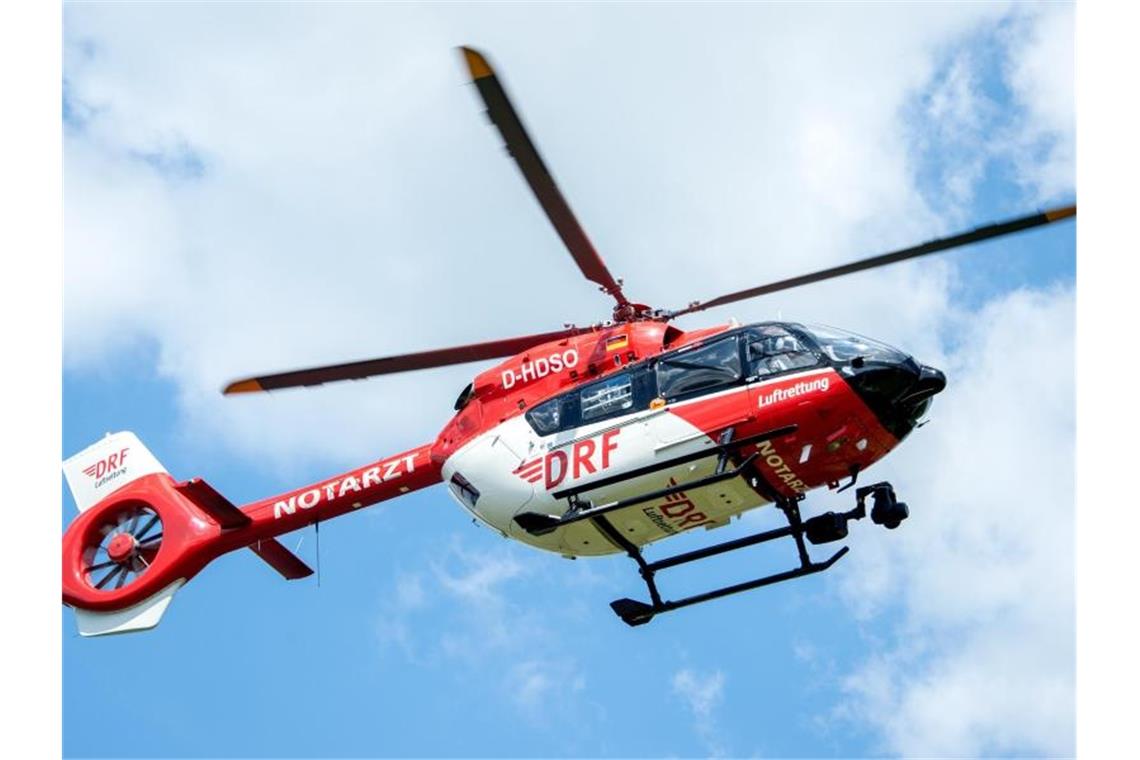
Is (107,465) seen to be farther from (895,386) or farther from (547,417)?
(895,386)

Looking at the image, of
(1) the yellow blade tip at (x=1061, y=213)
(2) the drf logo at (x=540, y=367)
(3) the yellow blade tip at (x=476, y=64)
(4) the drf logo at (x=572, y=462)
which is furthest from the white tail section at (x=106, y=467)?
(1) the yellow blade tip at (x=1061, y=213)

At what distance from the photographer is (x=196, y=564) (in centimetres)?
1791

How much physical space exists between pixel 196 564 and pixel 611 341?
6.40 metres

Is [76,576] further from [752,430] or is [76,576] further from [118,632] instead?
[752,430]

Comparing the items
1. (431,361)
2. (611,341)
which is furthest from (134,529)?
(611,341)

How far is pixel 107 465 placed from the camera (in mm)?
19250

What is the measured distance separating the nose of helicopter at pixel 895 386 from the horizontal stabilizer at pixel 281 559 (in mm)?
8211

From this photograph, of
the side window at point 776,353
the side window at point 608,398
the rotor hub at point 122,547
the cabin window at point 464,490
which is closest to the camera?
the side window at point 776,353

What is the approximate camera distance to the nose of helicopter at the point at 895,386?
13.7 metres

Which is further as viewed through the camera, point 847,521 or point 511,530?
point 511,530

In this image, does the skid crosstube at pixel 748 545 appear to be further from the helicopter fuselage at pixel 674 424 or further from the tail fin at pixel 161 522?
the tail fin at pixel 161 522

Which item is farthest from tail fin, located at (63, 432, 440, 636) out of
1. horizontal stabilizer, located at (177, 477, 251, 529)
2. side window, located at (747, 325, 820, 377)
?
side window, located at (747, 325, 820, 377)

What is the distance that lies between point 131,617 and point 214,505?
73.8 inches

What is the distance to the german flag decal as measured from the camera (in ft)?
50.2
